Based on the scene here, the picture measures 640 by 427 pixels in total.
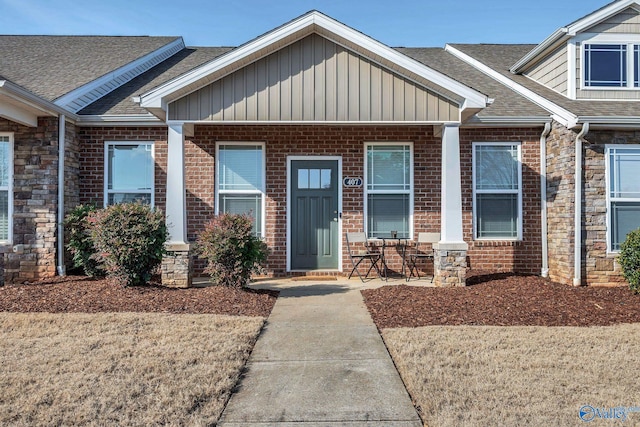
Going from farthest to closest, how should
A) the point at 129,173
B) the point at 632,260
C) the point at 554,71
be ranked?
1. the point at 554,71
2. the point at 129,173
3. the point at 632,260

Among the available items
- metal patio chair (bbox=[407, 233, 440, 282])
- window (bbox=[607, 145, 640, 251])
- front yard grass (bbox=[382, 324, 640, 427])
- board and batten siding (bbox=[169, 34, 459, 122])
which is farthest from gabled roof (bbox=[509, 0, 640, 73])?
front yard grass (bbox=[382, 324, 640, 427])

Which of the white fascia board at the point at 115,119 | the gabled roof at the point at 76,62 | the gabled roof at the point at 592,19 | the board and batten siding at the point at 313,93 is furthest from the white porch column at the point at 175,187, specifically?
the gabled roof at the point at 592,19

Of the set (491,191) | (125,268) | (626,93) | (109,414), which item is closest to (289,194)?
(125,268)

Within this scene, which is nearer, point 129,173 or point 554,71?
point 129,173

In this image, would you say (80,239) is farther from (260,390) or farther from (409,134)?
(409,134)

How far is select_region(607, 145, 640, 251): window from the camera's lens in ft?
26.1

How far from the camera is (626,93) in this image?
883 centimetres

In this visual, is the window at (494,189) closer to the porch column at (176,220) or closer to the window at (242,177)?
the window at (242,177)

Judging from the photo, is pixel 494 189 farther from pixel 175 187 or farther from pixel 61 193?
pixel 61 193

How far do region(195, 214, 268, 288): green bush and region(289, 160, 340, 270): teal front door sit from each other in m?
1.90

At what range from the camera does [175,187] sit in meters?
7.43

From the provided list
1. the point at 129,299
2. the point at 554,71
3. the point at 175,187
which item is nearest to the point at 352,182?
the point at 175,187

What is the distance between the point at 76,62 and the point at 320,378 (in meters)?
10.3

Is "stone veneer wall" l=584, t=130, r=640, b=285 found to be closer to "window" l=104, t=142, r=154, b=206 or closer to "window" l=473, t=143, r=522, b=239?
"window" l=473, t=143, r=522, b=239
